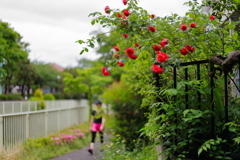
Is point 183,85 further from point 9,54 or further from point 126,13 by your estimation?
point 9,54

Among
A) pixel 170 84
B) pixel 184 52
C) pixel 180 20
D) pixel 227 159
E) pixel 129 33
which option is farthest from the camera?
pixel 180 20

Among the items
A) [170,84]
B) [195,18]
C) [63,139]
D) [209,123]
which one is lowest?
[63,139]

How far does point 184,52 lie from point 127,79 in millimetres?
5492

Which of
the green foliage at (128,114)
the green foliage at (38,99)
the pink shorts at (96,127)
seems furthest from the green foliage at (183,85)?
the green foliage at (38,99)

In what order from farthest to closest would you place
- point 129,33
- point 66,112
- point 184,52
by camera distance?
point 66,112 < point 129,33 < point 184,52

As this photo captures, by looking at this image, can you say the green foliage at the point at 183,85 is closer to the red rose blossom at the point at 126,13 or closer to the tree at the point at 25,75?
the red rose blossom at the point at 126,13

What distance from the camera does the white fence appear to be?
747 cm

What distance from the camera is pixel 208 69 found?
131 inches

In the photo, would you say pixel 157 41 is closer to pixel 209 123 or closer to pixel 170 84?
pixel 170 84

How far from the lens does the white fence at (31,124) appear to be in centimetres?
747

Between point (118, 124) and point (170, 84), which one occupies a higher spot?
point (170, 84)

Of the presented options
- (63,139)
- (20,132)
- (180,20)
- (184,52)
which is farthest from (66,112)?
(184,52)

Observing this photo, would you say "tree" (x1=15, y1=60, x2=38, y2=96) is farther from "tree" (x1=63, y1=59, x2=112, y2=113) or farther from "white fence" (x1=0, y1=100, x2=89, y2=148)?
"tree" (x1=63, y1=59, x2=112, y2=113)

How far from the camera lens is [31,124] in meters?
9.14
